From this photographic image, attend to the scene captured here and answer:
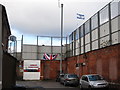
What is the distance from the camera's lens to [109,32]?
2459 centimetres

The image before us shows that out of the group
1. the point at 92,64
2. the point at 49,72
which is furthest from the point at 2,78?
the point at 49,72

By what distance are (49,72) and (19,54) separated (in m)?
6.99

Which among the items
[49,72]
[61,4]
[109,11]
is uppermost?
[61,4]

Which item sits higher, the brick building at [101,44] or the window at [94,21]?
the window at [94,21]

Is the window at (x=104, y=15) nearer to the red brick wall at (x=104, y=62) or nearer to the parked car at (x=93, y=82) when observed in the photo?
the red brick wall at (x=104, y=62)

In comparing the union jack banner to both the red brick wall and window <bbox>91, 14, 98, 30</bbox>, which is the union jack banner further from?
window <bbox>91, 14, 98, 30</bbox>

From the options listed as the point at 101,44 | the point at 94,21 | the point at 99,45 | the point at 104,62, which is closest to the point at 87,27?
the point at 94,21

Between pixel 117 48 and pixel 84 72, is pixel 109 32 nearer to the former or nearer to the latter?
pixel 117 48

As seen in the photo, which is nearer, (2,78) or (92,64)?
(2,78)

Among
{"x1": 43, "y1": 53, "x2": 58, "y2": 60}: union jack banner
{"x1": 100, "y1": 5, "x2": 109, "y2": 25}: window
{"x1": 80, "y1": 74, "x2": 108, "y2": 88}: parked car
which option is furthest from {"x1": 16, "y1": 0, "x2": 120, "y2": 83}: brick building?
{"x1": 43, "y1": 53, "x2": 58, "y2": 60}: union jack banner

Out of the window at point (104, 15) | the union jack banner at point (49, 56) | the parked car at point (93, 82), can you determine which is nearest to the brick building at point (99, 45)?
the window at point (104, 15)

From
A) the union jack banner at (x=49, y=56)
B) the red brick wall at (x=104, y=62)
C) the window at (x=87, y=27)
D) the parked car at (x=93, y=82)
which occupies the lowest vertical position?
the parked car at (x=93, y=82)

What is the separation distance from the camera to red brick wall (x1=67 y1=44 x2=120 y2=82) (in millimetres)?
22828

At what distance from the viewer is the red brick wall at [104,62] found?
74.9ft
